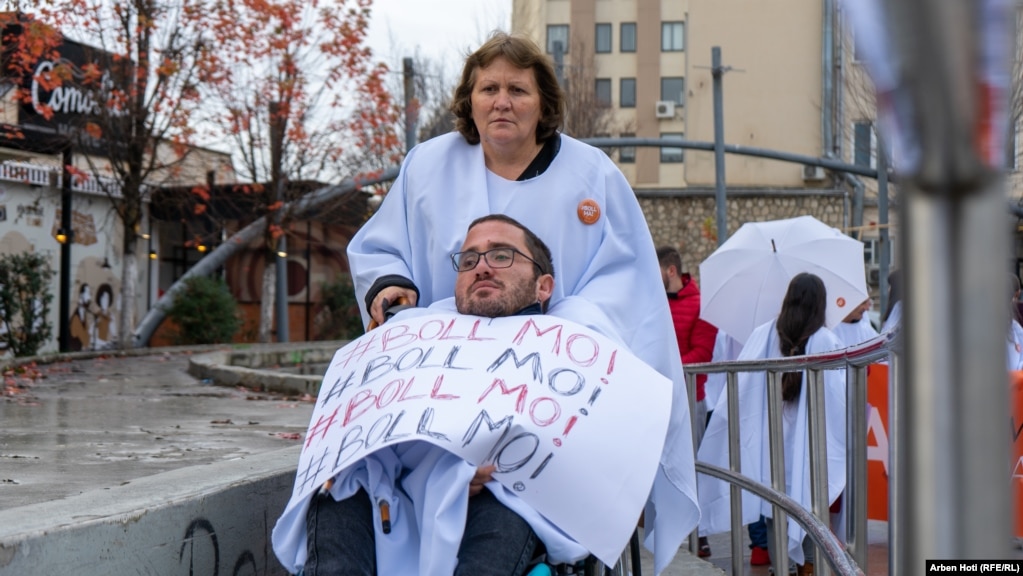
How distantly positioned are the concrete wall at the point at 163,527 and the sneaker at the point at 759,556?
3123 mm

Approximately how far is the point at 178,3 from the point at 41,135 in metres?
3.61

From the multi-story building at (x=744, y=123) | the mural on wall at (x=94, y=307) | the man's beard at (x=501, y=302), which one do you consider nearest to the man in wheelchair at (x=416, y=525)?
the man's beard at (x=501, y=302)

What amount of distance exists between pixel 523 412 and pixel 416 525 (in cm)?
38

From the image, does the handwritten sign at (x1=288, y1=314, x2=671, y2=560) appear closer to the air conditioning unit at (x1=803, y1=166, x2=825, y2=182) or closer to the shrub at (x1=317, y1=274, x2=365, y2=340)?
the shrub at (x1=317, y1=274, x2=365, y2=340)

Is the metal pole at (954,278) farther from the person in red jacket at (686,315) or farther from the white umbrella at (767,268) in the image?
the white umbrella at (767,268)

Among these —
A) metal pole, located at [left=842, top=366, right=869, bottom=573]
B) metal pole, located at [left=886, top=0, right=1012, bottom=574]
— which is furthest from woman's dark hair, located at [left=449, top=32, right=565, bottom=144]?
metal pole, located at [left=886, top=0, right=1012, bottom=574]

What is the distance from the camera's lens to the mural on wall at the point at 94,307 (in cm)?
2609

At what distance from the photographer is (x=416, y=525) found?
3.05m

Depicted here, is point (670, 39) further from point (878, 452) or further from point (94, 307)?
point (878, 452)

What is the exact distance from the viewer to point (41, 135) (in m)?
22.9

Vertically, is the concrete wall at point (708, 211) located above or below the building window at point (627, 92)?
below

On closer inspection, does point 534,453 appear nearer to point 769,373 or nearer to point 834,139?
point 769,373

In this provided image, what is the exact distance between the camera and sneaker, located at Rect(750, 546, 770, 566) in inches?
266

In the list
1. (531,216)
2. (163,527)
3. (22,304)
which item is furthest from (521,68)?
(22,304)
